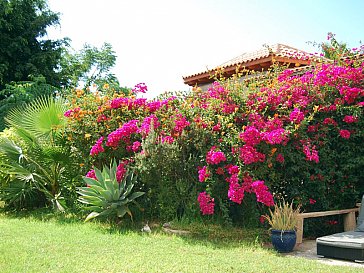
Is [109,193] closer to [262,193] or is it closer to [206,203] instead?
[206,203]

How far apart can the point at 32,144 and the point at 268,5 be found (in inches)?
269

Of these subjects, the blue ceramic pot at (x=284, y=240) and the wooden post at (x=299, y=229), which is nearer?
the blue ceramic pot at (x=284, y=240)

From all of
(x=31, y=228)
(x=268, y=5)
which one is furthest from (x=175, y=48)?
(x=31, y=228)

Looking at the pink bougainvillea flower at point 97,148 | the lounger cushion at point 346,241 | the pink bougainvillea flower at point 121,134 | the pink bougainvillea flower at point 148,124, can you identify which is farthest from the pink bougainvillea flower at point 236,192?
the pink bougainvillea flower at point 97,148

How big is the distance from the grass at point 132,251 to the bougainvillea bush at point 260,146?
0.79 metres

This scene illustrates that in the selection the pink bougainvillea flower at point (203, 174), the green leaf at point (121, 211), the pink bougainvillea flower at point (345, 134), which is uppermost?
the pink bougainvillea flower at point (345, 134)

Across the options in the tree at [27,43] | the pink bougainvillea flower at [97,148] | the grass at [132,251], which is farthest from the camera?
the tree at [27,43]

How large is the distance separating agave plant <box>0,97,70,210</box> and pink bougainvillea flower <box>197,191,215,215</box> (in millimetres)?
3986

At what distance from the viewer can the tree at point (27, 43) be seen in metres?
23.9

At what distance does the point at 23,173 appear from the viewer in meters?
10.1

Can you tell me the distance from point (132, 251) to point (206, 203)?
1.81 metres

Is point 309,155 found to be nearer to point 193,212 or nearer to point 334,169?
point 334,169

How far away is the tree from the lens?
23.9 m

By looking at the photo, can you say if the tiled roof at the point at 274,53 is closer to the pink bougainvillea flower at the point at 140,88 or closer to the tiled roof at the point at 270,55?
the tiled roof at the point at 270,55
